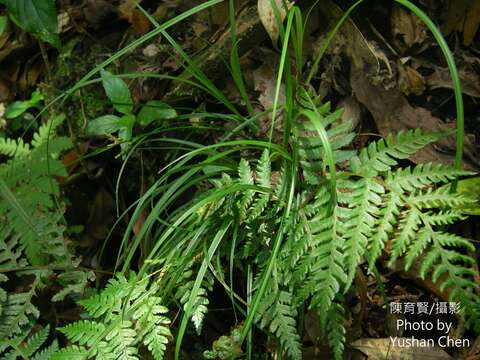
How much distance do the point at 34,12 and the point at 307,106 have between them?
1088 millimetres

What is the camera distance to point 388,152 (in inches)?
58.4

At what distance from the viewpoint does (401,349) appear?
1.68m

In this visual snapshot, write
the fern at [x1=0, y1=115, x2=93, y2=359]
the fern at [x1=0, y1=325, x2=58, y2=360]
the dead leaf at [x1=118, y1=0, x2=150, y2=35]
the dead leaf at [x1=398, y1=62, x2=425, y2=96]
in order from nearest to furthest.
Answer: the fern at [x1=0, y1=325, x2=58, y2=360] < the fern at [x1=0, y1=115, x2=93, y2=359] < the dead leaf at [x1=398, y1=62, x2=425, y2=96] < the dead leaf at [x1=118, y1=0, x2=150, y2=35]

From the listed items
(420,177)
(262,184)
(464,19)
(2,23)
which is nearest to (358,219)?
(420,177)

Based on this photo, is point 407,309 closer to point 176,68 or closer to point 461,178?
point 461,178

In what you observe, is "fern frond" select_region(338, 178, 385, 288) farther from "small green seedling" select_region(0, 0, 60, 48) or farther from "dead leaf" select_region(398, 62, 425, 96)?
"small green seedling" select_region(0, 0, 60, 48)

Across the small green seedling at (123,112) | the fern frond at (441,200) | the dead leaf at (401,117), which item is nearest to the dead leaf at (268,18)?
the dead leaf at (401,117)

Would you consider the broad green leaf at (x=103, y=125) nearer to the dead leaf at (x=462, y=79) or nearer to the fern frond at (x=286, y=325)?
the fern frond at (x=286, y=325)

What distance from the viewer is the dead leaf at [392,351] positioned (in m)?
1.66

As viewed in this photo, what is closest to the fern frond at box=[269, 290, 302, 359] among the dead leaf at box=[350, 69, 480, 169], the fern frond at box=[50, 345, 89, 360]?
the fern frond at box=[50, 345, 89, 360]

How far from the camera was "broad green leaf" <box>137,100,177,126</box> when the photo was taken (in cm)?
205

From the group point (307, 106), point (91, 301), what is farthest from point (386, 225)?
point (91, 301)

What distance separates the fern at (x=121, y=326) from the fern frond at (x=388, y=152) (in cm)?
70

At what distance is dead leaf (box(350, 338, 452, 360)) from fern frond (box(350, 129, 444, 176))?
23.0 inches
